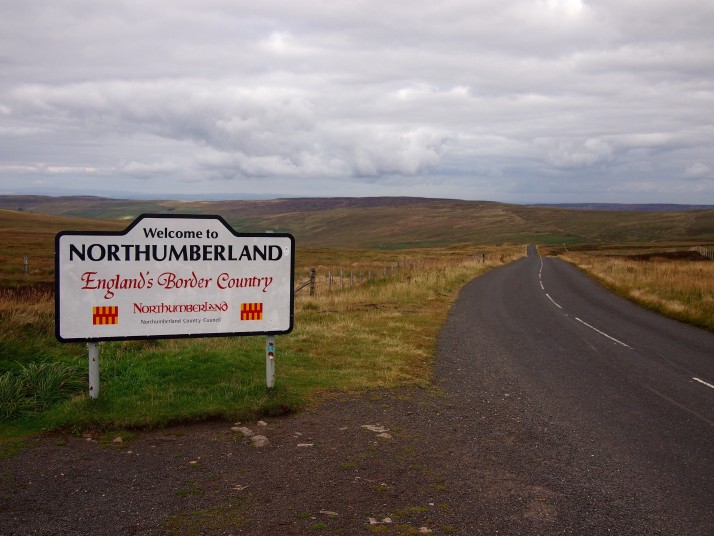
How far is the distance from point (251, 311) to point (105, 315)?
168 cm

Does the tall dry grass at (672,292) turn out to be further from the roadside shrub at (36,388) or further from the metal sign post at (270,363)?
the roadside shrub at (36,388)

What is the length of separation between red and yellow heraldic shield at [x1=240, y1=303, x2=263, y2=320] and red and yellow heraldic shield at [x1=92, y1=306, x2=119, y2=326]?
1447 mm

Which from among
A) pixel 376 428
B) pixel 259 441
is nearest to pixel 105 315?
pixel 259 441

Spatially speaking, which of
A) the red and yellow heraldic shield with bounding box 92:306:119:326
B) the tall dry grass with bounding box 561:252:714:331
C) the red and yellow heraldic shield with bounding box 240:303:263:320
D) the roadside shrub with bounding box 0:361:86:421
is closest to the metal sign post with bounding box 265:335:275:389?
the red and yellow heraldic shield with bounding box 240:303:263:320

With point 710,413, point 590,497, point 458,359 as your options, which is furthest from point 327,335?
point 590,497

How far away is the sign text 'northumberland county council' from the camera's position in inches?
271

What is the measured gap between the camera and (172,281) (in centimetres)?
733

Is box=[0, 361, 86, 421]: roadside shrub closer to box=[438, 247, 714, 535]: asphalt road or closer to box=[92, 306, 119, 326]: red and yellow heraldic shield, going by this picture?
box=[92, 306, 119, 326]: red and yellow heraldic shield

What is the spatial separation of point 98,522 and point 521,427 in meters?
4.58

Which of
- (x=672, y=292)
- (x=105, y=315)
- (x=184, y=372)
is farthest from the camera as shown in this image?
(x=672, y=292)

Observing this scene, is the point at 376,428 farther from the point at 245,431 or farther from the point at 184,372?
the point at 184,372

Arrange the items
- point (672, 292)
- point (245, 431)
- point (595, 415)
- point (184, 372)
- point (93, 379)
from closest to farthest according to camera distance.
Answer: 1. point (245, 431)
2. point (93, 379)
3. point (595, 415)
4. point (184, 372)
5. point (672, 292)

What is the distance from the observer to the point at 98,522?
4.37m

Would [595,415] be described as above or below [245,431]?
below
